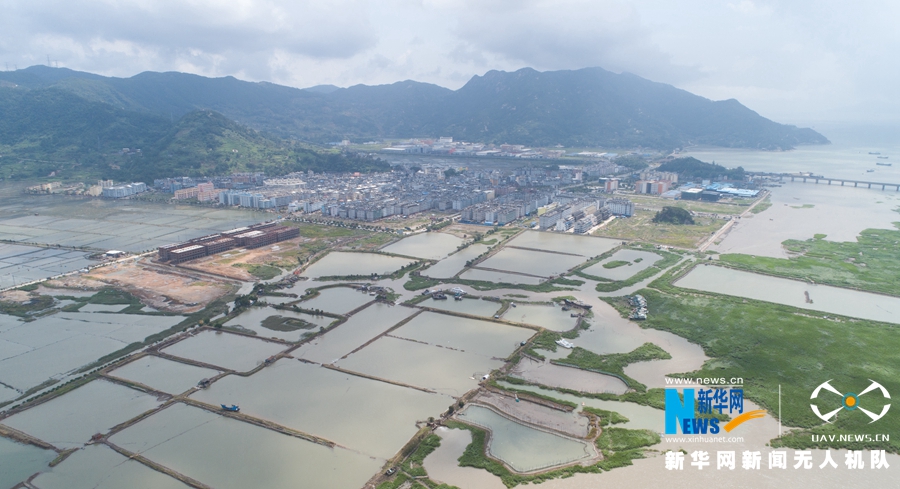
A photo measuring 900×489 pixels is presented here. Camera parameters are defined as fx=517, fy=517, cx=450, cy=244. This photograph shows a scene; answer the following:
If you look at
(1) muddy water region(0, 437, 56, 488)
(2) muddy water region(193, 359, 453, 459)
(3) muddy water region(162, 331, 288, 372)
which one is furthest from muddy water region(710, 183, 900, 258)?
(1) muddy water region(0, 437, 56, 488)

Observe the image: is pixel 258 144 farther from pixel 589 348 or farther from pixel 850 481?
pixel 850 481

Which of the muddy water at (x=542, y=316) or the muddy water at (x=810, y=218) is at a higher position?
the muddy water at (x=810, y=218)

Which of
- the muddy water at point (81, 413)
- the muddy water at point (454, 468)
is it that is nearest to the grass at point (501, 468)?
the muddy water at point (454, 468)

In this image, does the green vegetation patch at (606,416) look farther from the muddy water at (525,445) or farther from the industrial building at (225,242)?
the industrial building at (225,242)

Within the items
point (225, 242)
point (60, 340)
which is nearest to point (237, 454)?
point (60, 340)

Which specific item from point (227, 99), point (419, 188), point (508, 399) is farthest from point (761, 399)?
point (227, 99)

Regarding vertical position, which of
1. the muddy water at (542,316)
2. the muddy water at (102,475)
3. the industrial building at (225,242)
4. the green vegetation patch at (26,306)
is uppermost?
the industrial building at (225,242)
